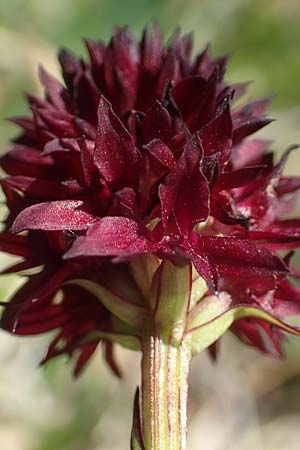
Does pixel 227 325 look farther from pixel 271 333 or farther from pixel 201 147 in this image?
pixel 201 147

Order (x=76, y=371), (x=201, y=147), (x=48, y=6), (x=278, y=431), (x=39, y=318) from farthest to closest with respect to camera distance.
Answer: (x=48, y=6), (x=278, y=431), (x=76, y=371), (x=39, y=318), (x=201, y=147)

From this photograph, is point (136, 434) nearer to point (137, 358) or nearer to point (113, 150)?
point (113, 150)

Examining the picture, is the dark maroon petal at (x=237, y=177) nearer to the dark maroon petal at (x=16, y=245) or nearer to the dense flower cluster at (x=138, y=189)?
the dense flower cluster at (x=138, y=189)

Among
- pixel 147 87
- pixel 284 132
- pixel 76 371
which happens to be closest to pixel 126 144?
pixel 147 87

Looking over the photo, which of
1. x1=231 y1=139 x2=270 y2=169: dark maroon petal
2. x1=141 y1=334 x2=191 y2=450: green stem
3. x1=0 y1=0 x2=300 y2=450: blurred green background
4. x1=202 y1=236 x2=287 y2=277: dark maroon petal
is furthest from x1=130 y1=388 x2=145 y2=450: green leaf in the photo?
x1=0 y1=0 x2=300 y2=450: blurred green background

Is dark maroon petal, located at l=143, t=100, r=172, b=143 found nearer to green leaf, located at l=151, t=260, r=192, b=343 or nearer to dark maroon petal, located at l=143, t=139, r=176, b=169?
dark maroon petal, located at l=143, t=139, r=176, b=169

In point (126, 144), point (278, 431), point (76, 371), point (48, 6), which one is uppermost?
point (48, 6)

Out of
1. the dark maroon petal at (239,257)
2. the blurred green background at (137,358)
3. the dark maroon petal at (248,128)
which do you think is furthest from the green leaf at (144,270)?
the blurred green background at (137,358)

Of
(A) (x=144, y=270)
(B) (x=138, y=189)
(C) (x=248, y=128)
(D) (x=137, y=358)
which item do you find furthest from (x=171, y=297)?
(D) (x=137, y=358)
